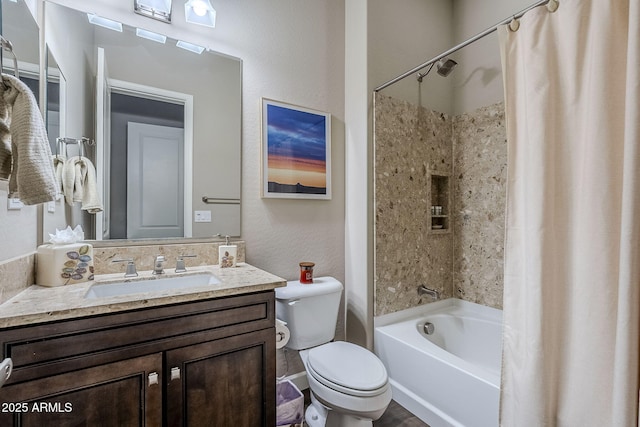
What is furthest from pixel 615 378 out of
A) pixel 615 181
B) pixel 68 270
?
pixel 68 270

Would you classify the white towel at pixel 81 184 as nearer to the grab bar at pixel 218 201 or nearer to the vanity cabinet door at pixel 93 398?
the grab bar at pixel 218 201

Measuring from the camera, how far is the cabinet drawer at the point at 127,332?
2.81 ft

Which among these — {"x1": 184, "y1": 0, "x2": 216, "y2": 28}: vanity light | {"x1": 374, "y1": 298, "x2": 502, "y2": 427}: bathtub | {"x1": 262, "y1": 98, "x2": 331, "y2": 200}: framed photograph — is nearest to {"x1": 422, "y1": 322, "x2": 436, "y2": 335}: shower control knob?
{"x1": 374, "y1": 298, "x2": 502, "y2": 427}: bathtub

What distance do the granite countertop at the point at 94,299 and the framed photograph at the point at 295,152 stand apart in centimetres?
71

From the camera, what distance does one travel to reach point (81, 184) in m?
1.38

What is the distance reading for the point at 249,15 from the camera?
180 centimetres

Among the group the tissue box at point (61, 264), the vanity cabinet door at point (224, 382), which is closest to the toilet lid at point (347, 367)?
the vanity cabinet door at point (224, 382)

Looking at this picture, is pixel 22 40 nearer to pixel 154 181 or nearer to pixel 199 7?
pixel 154 181

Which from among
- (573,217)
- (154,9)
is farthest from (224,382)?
(154,9)

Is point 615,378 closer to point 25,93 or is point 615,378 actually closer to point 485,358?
point 485,358

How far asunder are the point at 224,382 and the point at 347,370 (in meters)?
0.61

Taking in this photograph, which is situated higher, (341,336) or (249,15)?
(249,15)

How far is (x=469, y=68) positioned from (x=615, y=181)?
1929 millimetres

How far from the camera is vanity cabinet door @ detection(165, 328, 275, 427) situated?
107 cm
